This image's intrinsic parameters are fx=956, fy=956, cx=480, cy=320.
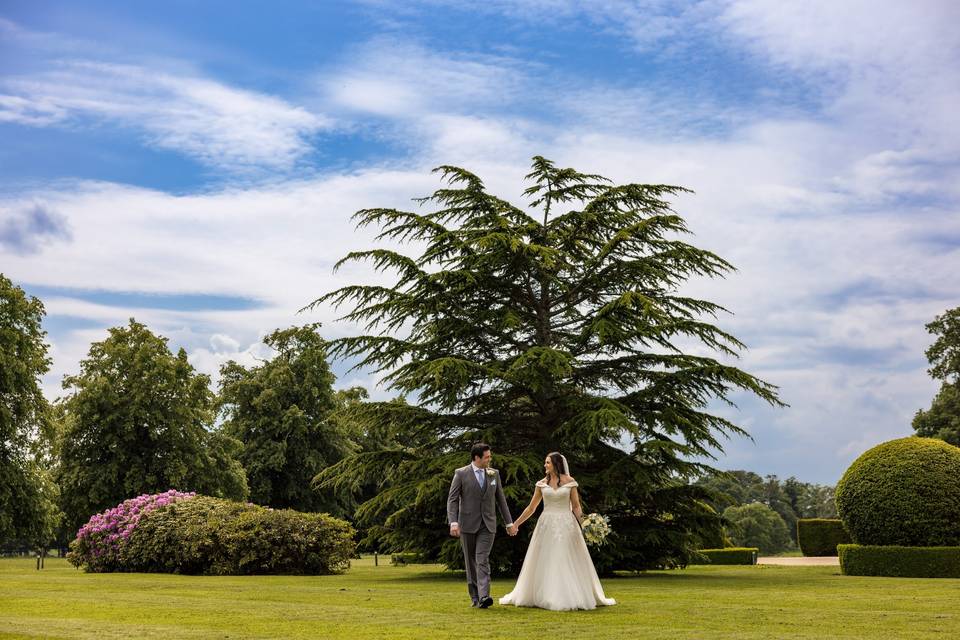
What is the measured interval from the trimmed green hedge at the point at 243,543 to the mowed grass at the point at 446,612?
442cm

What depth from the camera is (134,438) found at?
134ft

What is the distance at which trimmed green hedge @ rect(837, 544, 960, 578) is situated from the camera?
2045 cm

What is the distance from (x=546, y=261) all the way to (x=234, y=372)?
32.6 meters

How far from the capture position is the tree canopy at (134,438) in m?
40.4

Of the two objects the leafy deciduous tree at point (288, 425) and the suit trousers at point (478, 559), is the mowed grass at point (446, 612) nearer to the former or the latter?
the suit trousers at point (478, 559)

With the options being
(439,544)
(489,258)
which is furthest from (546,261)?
(439,544)

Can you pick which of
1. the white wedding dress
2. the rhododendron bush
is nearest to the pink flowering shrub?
the rhododendron bush

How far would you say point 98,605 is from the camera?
42.2 ft

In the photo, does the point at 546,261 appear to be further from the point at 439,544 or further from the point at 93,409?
the point at 93,409

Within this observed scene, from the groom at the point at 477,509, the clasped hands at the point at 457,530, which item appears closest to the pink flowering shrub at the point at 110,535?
the groom at the point at 477,509

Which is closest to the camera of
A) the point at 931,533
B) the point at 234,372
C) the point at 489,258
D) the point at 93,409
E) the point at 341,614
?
the point at 341,614

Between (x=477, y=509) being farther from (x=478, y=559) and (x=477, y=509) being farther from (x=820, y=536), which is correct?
(x=820, y=536)

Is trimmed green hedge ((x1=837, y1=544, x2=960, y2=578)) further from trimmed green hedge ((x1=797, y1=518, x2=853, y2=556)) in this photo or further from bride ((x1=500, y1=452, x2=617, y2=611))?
trimmed green hedge ((x1=797, y1=518, x2=853, y2=556))

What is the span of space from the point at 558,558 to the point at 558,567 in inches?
4.4
